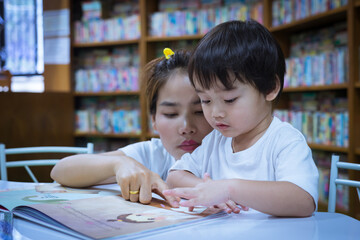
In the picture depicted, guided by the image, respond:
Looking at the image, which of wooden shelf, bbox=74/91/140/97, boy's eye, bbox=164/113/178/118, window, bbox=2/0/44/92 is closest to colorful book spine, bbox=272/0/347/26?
wooden shelf, bbox=74/91/140/97

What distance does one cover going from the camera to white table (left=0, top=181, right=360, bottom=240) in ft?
1.97

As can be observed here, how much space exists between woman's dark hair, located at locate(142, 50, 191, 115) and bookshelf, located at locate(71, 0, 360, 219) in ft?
4.93

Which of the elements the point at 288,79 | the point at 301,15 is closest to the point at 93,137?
the point at 288,79

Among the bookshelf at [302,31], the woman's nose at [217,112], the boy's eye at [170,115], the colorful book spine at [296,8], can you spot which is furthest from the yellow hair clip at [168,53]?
the colorful book spine at [296,8]

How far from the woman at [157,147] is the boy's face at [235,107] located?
199 mm

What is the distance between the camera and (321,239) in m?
0.59

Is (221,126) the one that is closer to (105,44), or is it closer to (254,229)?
(254,229)

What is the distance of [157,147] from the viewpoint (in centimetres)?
134

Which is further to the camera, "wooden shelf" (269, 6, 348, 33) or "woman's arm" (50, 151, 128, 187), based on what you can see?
"wooden shelf" (269, 6, 348, 33)

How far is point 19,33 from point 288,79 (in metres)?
2.69

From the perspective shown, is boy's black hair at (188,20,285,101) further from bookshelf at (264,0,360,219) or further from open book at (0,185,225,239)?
bookshelf at (264,0,360,219)

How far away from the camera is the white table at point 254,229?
0.60 m

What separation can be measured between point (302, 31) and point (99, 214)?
9.23 ft

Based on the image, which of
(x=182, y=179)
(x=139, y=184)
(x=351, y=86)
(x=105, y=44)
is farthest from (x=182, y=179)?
(x=105, y=44)
